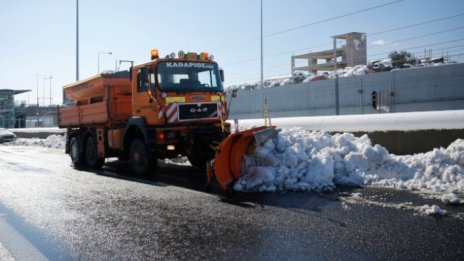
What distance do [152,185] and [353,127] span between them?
5.94m

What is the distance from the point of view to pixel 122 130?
37.5 ft

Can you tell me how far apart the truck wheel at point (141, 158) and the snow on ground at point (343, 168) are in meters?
2.89

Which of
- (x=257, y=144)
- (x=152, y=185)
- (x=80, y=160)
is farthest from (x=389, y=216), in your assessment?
(x=80, y=160)

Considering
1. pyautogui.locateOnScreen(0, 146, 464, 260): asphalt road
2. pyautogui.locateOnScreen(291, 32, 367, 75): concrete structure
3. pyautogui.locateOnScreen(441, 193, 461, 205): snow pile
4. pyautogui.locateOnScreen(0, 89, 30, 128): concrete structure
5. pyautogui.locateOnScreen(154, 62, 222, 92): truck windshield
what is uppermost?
pyautogui.locateOnScreen(291, 32, 367, 75): concrete structure

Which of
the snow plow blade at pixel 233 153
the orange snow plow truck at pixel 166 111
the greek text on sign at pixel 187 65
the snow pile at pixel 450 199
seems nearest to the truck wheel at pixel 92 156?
the orange snow plow truck at pixel 166 111

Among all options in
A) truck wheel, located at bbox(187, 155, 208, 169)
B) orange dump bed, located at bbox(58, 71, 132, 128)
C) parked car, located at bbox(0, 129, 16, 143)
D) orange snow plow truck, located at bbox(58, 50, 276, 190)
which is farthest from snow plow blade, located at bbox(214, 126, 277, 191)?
parked car, located at bbox(0, 129, 16, 143)

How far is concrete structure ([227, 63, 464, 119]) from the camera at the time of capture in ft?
82.5

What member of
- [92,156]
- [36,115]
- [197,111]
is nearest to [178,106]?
[197,111]

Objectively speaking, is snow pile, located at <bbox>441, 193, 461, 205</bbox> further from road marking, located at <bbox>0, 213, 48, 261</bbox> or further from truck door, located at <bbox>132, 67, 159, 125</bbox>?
truck door, located at <bbox>132, 67, 159, 125</bbox>

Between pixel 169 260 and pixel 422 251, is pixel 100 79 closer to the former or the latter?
pixel 169 260

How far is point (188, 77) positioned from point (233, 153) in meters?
2.91

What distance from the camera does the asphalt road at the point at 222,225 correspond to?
4473 mm

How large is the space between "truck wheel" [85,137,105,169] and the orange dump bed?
0.61 metres

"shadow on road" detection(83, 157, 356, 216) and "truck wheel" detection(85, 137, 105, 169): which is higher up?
"truck wheel" detection(85, 137, 105, 169)
